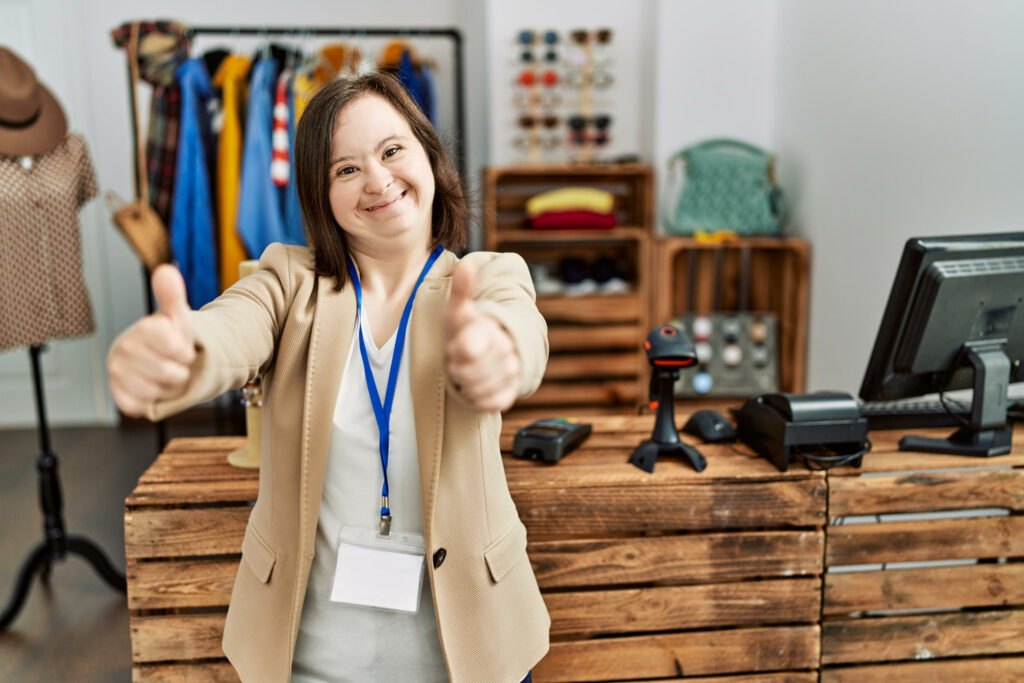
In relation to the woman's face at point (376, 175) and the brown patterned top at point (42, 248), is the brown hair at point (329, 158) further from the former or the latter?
the brown patterned top at point (42, 248)

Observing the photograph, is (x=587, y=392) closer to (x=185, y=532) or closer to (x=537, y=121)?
(x=537, y=121)

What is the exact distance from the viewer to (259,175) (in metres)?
2.96

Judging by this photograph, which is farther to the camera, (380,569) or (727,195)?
(727,195)

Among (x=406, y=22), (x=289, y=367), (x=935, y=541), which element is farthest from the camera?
(x=406, y=22)

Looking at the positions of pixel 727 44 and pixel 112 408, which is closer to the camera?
pixel 727 44

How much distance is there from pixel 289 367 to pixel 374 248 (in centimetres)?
20

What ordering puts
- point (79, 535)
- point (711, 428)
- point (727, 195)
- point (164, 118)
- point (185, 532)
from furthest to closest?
point (727, 195), point (164, 118), point (79, 535), point (711, 428), point (185, 532)

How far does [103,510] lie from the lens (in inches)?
123

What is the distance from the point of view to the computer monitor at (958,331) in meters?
1.49

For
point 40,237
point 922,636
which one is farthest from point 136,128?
point 922,636

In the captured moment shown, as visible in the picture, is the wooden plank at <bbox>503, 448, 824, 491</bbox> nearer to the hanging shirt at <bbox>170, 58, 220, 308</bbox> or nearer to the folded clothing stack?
the folded clothing stack

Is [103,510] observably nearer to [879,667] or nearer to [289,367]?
[289,367]

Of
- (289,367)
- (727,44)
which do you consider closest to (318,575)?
(289,367)

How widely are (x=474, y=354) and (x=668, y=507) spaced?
2.63ft
